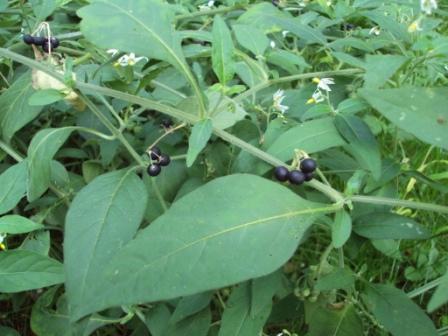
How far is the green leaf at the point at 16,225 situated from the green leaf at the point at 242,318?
46 cm

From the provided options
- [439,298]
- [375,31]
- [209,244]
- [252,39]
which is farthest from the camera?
[375,31]

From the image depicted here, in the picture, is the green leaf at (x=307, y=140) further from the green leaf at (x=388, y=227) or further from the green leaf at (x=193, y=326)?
the green leaf at (x=193, y=326)

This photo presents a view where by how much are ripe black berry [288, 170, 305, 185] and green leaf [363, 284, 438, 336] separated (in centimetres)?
34

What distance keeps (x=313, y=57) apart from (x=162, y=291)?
160 centimetres

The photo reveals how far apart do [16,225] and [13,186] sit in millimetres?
127

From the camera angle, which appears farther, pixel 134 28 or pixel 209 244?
pixel 134 28

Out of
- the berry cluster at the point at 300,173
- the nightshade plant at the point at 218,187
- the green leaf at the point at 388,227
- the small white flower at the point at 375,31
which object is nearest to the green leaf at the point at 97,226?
the nightshade plant at the point at 218,187

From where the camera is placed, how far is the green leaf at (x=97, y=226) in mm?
1096

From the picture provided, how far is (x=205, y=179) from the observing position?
63.0 inches

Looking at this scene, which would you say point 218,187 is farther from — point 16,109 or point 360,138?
point 16,109

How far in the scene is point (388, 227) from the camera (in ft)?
4.25

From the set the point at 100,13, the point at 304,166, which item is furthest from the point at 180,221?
the point at 100,13

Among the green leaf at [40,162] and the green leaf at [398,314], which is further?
the green leaf at [40,162]

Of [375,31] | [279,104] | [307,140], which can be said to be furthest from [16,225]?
[375,31]
